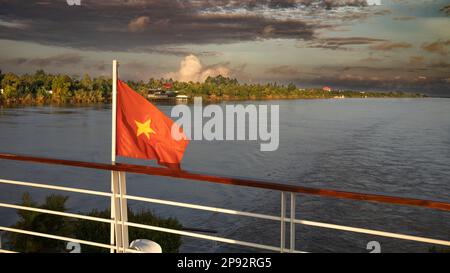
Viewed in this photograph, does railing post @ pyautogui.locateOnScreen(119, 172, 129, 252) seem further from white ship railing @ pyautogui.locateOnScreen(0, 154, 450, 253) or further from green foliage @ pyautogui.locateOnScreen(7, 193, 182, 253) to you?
green foliage @ pyautogui.locateOnScreen(7, 193, 182, 253)

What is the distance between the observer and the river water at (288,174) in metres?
17.9

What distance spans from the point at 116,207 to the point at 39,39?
49.9 meters

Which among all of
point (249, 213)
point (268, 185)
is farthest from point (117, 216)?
point (268, 185)

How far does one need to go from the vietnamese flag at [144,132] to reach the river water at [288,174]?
12323 mm

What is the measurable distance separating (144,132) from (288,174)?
24.3 m

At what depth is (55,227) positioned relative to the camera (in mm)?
7047

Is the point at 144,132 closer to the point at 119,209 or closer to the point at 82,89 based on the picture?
the point at 119,209

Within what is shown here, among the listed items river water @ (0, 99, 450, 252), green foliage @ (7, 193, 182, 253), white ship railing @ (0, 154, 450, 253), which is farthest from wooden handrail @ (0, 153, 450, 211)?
river water @ (0, 99, 450, 252)

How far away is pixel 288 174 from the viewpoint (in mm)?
26766

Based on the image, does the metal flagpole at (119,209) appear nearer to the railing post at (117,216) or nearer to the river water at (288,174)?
the railing post at (117,216)

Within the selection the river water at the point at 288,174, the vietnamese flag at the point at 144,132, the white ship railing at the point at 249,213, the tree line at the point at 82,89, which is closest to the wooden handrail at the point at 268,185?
the white ship railing at the point at 249,213

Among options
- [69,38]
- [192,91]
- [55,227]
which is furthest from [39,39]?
[55,227]

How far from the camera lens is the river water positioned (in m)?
17.9

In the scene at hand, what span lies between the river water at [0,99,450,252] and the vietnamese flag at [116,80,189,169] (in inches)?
485
